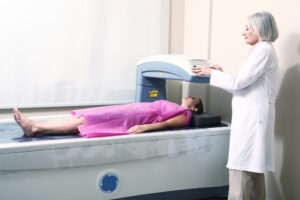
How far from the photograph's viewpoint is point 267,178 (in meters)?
2.08

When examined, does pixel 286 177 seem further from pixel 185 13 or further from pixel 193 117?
pixel 185 13

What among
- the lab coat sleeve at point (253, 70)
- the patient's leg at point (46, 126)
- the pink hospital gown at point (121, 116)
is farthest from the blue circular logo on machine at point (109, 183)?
the lab coat sleeve at point (253, 70)

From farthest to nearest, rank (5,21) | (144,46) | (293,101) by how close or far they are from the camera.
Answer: (144,46)
(5,21)
(293,101)

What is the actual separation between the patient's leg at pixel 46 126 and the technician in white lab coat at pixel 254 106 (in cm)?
91

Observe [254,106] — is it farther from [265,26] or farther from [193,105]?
[193,105]

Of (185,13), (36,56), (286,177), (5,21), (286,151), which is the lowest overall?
(286,177)

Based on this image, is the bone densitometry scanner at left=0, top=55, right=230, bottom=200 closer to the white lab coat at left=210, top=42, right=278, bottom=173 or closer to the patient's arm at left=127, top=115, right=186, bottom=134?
the patient's arm at left=127, top=115, right=186, bottom=134

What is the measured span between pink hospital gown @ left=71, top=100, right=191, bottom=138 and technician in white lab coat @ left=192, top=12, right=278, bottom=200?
490 mm

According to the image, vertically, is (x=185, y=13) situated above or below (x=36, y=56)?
above

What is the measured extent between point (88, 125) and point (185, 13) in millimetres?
1655

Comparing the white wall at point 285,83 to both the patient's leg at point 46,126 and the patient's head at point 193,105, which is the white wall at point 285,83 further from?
the patient's leg at point 46,126

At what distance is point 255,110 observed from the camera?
5.52 feet

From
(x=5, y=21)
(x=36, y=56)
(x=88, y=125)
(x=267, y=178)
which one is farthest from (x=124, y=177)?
(x=5, y=21)

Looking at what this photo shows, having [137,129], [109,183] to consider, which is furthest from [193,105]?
[109,183]
